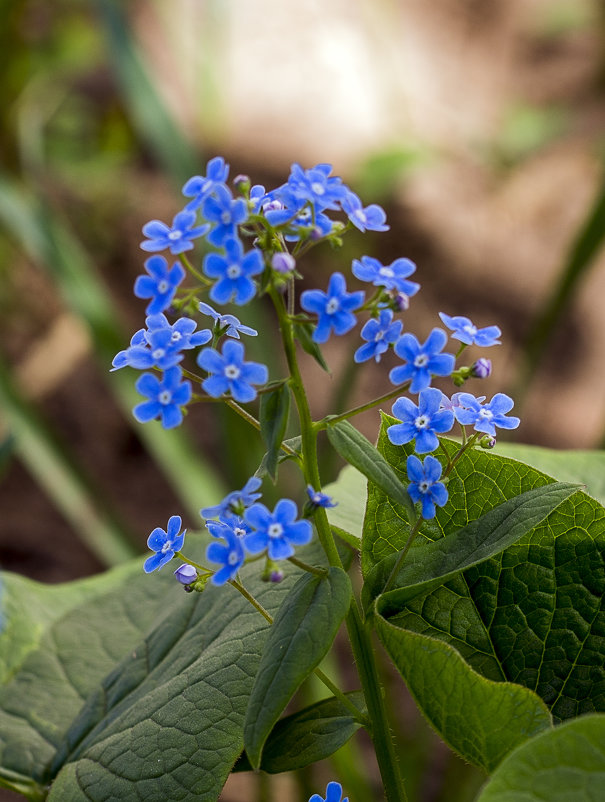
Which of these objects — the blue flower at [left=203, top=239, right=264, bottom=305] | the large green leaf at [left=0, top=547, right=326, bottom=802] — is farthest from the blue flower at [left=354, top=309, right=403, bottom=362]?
the large green leaf at [left=0, top=547, right=326, bottom=802]

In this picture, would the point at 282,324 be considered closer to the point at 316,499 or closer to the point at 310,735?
the point at 316,499

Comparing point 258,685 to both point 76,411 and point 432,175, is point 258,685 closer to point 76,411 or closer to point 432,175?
point 76,411

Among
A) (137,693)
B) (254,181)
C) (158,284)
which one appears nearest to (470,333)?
(158,284)

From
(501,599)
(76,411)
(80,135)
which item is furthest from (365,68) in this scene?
(501,599)

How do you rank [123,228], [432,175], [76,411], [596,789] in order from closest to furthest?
[596,789]
[76,411]
[123,228]
[432,175]

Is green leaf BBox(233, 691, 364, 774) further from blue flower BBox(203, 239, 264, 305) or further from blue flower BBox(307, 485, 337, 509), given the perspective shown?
blue flower BBox(203, 239, 264, 305)

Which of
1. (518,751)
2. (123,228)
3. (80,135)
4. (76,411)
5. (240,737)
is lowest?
(76,411)
